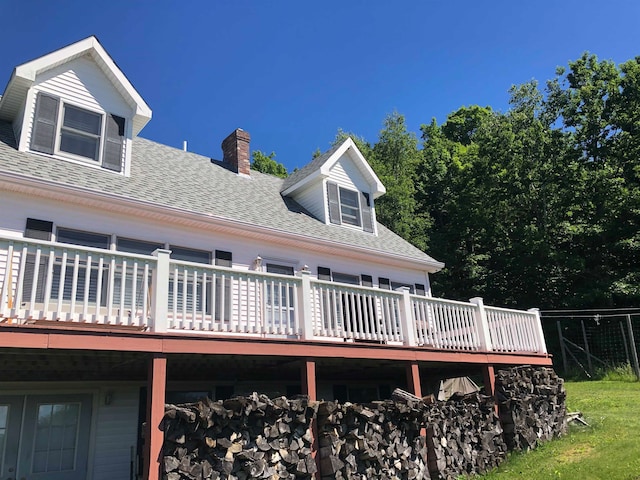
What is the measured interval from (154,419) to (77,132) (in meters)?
6.81

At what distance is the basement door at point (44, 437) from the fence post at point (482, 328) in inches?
313

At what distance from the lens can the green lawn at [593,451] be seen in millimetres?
8195

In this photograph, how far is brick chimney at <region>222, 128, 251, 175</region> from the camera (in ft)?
51.5

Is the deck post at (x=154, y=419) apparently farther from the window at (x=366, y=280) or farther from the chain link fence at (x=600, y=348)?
the chain link fence at (x=600, y=348)

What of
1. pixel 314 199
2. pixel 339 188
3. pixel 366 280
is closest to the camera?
pixel 366 280

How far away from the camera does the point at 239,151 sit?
624 inches

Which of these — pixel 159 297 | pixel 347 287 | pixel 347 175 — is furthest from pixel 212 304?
pixel 347 175

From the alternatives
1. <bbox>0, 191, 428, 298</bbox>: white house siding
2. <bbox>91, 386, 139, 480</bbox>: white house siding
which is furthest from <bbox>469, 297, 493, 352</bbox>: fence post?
<bbox>91, 386, 139, 480</bbox>: white house siding

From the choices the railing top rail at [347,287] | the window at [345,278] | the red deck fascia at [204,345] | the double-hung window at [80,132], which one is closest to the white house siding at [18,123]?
the double-hung window at [80,132]

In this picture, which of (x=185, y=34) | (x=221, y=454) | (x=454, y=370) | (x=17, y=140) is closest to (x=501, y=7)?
(x=185, y=34)

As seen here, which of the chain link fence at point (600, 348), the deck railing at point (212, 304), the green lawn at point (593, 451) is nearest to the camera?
the deck railing at point (212, 304)

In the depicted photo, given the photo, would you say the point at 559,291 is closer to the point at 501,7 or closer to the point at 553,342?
the point at 553,342

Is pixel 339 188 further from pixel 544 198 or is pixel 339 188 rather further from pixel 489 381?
pixel 544 198

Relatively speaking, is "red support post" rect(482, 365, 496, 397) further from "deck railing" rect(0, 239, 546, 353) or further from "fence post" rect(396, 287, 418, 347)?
"fence post" rect(396, 287, 418, 347)
